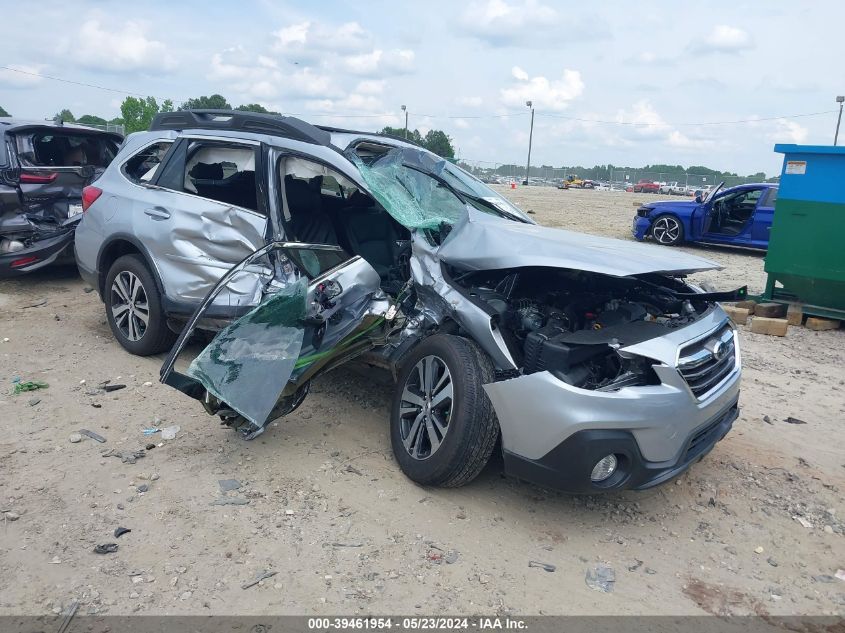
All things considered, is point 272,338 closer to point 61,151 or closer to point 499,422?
point 499,422

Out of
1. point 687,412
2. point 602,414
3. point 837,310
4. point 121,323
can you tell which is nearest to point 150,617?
point 602,414

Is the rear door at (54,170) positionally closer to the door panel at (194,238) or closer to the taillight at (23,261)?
the taillight at (23,261)

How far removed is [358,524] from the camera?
3.41m

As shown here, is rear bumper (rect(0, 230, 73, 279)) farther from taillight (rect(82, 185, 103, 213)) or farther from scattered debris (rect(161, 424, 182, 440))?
scattered debris (rect(161, 424, 182, 440))

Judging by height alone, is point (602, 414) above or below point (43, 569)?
above

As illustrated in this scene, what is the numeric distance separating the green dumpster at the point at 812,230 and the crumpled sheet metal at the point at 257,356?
6239mm

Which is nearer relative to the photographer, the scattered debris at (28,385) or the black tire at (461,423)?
the black tire at (461,423)

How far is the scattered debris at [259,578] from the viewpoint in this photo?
2.92m

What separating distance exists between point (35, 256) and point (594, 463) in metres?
7.29

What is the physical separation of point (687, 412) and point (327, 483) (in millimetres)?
1979

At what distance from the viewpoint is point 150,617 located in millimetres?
2697

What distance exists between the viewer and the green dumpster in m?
7.29

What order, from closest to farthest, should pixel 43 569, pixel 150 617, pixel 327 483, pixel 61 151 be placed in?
pixel 150 617
pixel 43 569
pixel 327 483
pixel 61 151

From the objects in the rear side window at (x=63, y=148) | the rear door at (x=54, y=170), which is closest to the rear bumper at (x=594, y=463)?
the rear door at (x=54, y=170)
